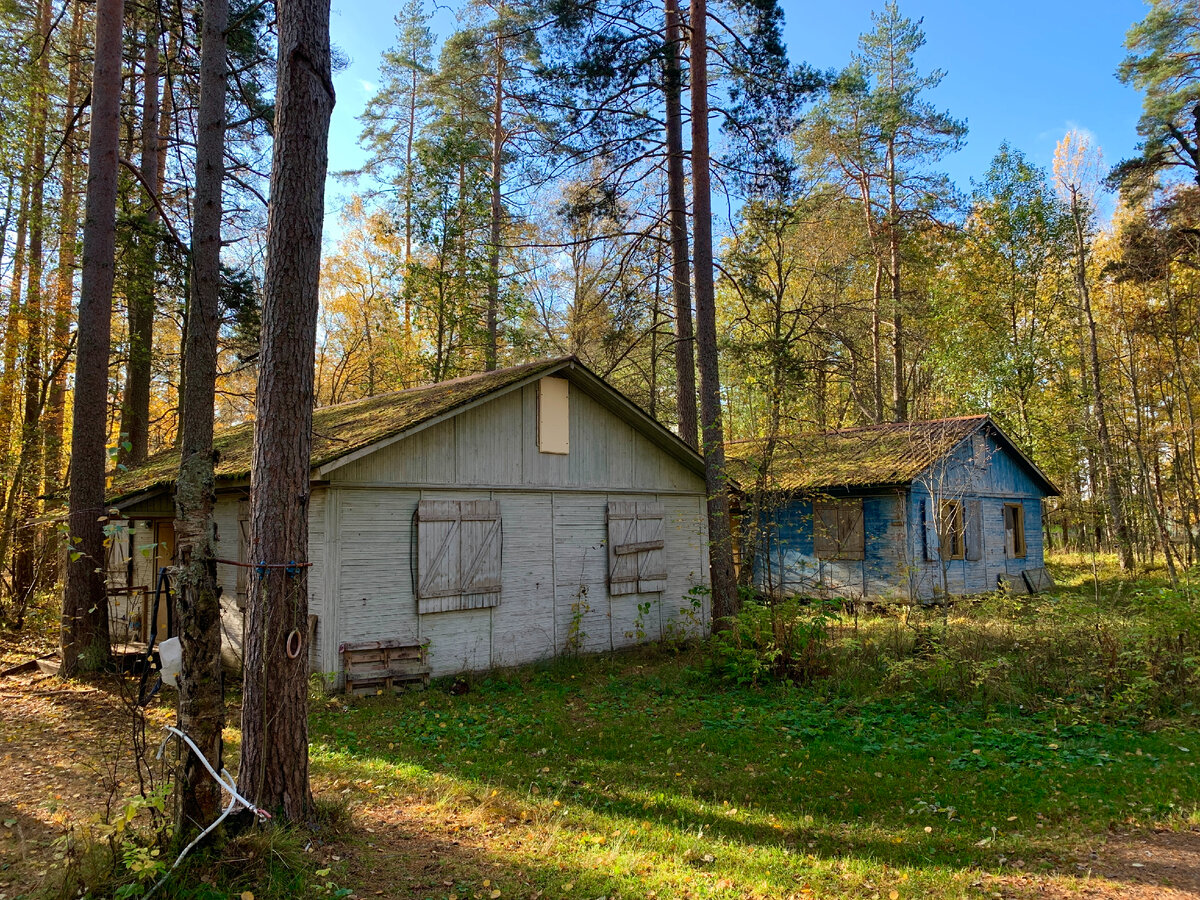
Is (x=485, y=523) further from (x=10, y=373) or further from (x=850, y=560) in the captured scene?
(x=850, y=560)

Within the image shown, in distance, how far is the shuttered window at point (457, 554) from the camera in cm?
937

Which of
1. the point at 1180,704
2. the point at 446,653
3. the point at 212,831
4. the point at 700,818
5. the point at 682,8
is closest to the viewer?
the point at 212,831

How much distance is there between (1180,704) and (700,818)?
19.1ft

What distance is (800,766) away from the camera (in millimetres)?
6223

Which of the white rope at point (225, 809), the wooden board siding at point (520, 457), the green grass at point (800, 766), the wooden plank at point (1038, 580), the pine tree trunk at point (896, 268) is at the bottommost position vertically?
the green grass at point (800, 766)

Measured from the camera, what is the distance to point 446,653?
31.2ft

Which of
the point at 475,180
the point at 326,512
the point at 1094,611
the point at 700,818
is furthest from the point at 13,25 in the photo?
the point at 1094,611

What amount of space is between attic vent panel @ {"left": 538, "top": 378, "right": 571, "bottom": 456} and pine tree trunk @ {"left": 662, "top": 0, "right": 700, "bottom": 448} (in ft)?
7.77

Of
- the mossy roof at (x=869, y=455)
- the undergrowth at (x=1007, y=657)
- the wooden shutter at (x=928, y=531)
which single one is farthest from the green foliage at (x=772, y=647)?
the wooden shutter at (x=928, y=531)

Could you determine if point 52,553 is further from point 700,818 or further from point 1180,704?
point 1180,704

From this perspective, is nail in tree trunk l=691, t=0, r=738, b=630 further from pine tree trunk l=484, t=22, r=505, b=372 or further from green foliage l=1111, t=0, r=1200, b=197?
green foliage l=1111, t=0, r=1200, b=197

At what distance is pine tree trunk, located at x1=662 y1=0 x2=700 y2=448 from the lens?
11.8 m

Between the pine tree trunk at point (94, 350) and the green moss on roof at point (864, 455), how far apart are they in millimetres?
9795

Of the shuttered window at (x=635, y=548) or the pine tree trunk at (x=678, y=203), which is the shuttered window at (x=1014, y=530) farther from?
the shuttered window at (x=635, y=548)
